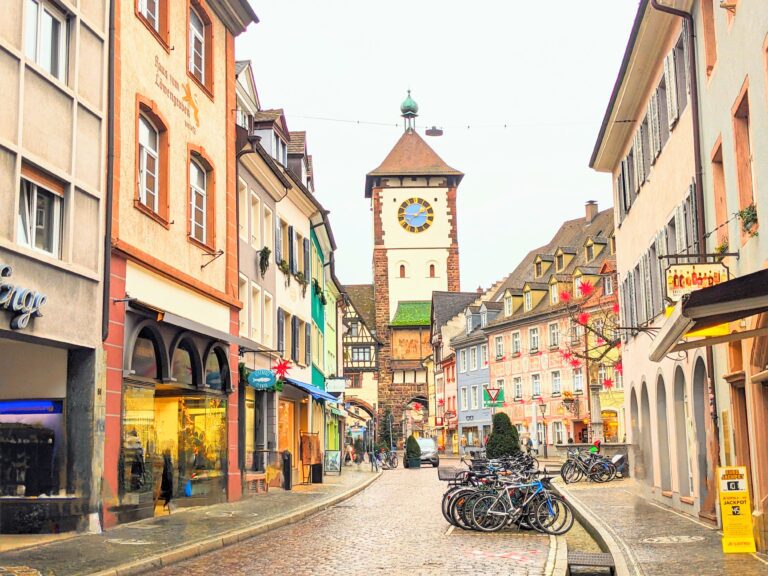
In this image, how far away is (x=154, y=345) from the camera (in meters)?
18.6

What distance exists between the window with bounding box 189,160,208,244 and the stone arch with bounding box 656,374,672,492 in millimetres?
9817

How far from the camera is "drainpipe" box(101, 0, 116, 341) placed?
16266 millimetres

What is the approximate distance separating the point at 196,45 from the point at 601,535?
13.3 metres

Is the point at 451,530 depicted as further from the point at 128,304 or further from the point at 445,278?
the point at 445,278

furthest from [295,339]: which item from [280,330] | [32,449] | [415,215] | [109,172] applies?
[415,215]

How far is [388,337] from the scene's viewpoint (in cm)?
9412

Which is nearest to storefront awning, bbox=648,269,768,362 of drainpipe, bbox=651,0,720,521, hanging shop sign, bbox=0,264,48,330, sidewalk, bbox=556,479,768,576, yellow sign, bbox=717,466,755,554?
sidewalk, bbox=556,479,768,576

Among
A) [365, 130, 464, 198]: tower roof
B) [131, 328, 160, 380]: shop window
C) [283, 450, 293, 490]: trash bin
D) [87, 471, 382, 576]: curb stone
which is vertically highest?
[365, 130, 464, 198]: tower roof

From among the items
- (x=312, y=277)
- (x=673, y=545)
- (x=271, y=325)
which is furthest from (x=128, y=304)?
(x=312, y=277)

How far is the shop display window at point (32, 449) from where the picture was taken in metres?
15.5

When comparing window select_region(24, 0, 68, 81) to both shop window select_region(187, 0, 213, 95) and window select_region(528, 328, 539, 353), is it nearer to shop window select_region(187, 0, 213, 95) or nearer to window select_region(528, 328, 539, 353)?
shop window select_region(187, 0, 213, 95)

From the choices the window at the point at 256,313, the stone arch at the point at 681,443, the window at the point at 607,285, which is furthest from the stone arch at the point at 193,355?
the window at the point at 607,285

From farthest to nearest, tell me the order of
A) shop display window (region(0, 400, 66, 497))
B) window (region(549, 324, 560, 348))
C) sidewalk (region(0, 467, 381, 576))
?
1. window (region(549, 324, 560, 348))
2. shop display window (region(0, 400, 66, 497))
3. sidewalk (region(0, 467, 381, 576))

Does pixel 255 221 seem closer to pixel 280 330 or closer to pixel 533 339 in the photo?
pixel 280 330
